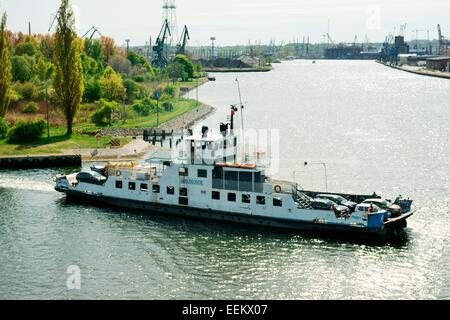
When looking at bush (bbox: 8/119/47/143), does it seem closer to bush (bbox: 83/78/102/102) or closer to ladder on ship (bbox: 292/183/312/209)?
bush (bbox: 83/78/102/102)

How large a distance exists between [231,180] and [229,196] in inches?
44.1

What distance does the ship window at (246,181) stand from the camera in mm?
45031

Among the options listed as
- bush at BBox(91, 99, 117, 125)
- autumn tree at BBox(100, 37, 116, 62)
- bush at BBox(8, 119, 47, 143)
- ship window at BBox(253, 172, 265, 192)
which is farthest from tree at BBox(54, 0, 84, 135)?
autumn tree at BBox(100, 37, 116, 62)

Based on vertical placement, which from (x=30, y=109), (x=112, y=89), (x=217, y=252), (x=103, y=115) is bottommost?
(x=217, y=252)

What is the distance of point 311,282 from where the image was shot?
A: 34.9 m

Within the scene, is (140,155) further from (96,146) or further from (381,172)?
(381,172)

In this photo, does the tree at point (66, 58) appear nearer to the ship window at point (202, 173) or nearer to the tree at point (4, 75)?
the tree at point (4, 75)

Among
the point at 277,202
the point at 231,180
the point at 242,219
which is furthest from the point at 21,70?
the point at 277,202

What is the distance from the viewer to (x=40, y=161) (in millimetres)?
65375

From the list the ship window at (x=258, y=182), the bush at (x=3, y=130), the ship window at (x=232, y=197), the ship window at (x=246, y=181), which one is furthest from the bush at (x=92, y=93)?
the ship window at (x=258, y=182)

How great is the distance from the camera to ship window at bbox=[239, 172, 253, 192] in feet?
148

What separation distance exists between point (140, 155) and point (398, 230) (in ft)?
107

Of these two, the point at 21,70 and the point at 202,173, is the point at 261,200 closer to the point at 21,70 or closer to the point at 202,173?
the point at 202,173

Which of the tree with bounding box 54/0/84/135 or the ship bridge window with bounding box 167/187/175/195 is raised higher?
the tree with bounding box 54/0/84/135
